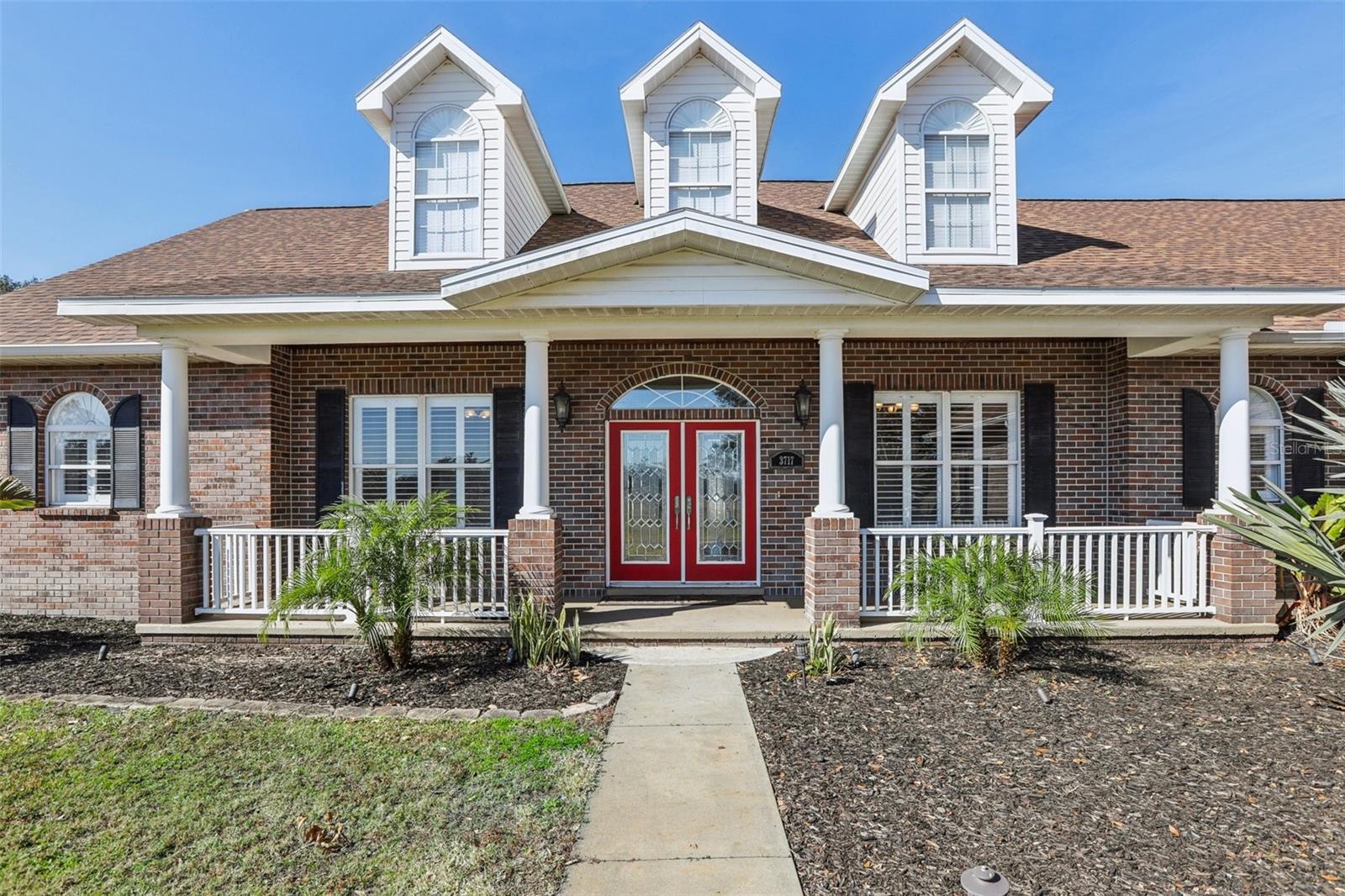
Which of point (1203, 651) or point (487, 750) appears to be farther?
point (1203, 651)

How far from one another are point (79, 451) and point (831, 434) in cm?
972

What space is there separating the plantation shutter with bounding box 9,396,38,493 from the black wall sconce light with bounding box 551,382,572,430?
6.84 metres

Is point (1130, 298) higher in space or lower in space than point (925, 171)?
lower

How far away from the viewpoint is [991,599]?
215 inches

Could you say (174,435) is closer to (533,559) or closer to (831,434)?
(533,559)

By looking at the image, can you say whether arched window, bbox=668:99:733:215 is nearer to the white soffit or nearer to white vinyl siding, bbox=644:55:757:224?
white vinyl siding, bbox=644:55:757:224

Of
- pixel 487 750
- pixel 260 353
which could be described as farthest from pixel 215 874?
pixel 260 353

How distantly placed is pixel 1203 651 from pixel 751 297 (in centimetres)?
565

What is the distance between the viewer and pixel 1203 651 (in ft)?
21.2

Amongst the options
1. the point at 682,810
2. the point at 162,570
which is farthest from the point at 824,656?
the point at 162,570

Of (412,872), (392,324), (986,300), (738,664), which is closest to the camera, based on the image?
(412,872)

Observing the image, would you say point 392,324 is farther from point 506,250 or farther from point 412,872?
point 412,872

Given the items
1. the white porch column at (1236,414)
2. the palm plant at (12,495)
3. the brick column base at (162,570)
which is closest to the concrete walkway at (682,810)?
the brick column base at (162,570)

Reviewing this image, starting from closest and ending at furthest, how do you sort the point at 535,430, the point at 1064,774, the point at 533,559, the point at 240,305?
the point at 1064,774 → the point at 240,305 → the point at 533,559 → the point at 535,430
